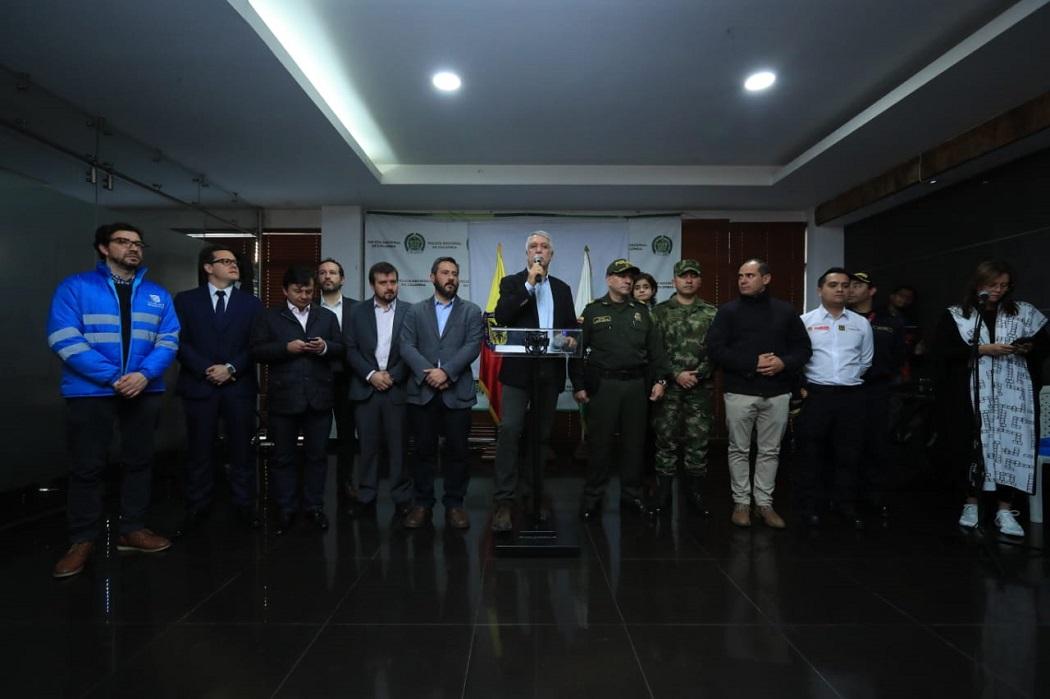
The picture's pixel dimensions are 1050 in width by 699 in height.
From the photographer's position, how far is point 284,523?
3.21m

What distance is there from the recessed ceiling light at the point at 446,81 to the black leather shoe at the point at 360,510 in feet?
9.36

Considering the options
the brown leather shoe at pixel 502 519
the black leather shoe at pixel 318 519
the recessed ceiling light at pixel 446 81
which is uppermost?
the recessed ceiling light at pixel 446 81

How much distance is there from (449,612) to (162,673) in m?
0.95

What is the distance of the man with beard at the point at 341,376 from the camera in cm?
378

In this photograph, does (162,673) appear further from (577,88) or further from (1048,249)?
(1048,249)

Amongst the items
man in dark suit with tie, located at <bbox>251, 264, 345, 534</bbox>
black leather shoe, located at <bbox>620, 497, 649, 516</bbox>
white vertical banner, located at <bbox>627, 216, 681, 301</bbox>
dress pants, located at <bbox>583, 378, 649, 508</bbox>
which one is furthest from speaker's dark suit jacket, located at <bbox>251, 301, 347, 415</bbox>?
white vertical banner, located at <bbox>627, 216, 681, 301</bbox>

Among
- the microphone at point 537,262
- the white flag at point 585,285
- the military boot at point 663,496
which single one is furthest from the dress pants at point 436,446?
the white flag at point 585,285

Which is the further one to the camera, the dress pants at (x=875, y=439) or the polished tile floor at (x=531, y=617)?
the dress pants at (x=875, y=439)

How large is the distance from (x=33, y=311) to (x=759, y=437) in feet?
15.4

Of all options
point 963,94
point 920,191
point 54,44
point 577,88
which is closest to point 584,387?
point 577,88

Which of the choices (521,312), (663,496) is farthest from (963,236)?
(521,312)

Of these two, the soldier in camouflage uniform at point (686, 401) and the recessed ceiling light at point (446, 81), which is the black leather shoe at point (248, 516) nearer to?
the soldier in camouflage uniform at point (686, 401)

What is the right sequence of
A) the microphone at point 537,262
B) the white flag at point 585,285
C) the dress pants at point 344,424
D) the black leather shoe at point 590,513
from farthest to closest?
1. the white flag at point 585,285
2. the dress pants at point 344,424
3. the black leather shoe at point 590,513
4. the microphone at point 537,262

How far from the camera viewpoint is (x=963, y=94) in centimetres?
368
